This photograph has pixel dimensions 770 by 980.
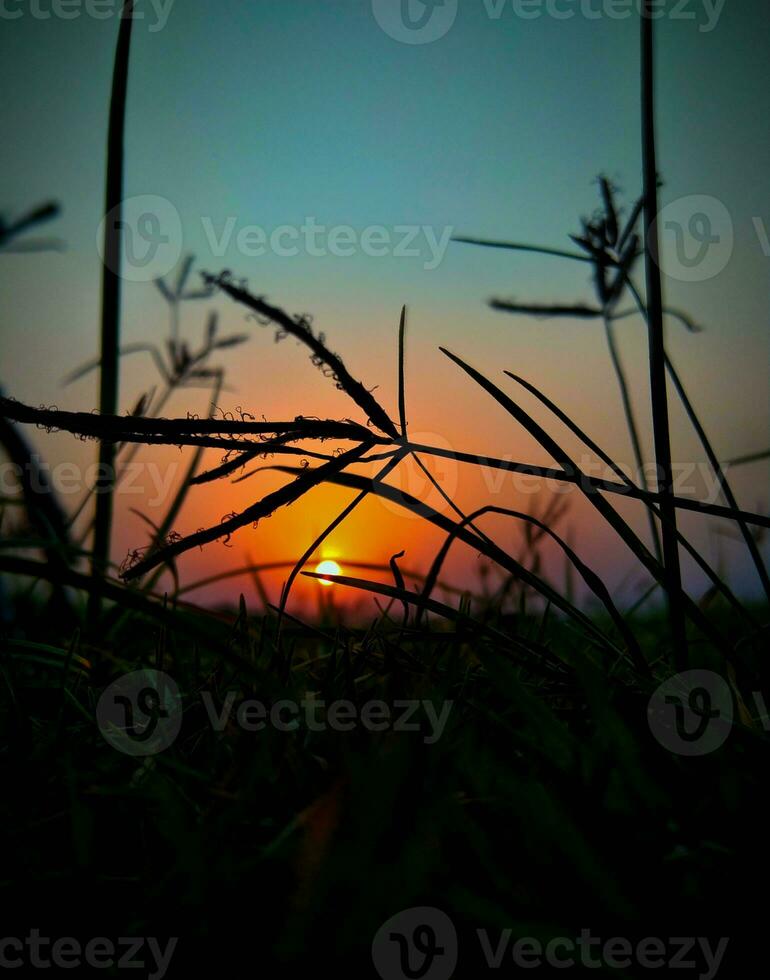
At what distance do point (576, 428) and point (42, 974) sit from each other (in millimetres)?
674

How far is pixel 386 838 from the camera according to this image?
0.44 meters

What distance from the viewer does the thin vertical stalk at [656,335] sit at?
704mm

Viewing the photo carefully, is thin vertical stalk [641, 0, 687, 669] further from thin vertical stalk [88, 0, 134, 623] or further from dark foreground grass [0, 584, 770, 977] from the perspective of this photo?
thin vertical stalk [88, 0, 134, 623]

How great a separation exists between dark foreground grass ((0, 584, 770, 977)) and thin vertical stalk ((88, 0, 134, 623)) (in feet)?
1.59

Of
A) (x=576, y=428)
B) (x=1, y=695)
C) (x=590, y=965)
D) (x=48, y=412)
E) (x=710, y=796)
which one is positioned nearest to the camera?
(x=590, y=965)

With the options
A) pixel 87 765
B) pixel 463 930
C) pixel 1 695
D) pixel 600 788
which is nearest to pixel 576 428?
pixel 600 788

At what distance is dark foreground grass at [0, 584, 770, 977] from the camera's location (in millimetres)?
410

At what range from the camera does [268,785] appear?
575 mm

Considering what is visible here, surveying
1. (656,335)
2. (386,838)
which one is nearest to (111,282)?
(656,335)

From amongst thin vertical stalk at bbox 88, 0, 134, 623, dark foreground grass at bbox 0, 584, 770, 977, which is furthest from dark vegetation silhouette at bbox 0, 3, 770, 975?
thin vertical stalk at bbox 88, 0, 134, 623

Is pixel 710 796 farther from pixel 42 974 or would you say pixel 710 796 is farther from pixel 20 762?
pixel 20 762

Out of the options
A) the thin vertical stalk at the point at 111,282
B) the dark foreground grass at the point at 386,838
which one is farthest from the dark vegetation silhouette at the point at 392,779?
the thin vertical stalk at the point at 111,282

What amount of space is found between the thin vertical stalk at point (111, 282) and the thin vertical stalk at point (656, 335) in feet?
2.40

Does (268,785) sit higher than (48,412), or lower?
lower
